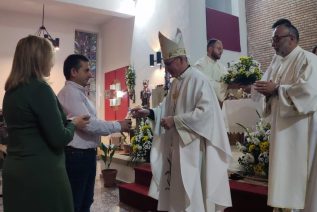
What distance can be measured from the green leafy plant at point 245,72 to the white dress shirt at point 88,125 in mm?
2297

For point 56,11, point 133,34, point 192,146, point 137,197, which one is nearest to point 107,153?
point 137,197

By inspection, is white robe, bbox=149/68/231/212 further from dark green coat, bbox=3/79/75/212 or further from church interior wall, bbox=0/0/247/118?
church interior wall, bbox=0/0/247/118

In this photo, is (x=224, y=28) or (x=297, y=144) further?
(x=224, y=28)

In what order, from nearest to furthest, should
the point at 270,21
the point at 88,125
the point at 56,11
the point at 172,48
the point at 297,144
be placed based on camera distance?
the point at 88,125 → the point at 297,144 → the point at 172,48 → the point at 270,21 → the point at 56,11

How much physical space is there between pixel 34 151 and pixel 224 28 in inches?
249

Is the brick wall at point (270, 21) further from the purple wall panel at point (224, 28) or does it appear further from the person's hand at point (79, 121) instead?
the person's hand at point (79, 121)

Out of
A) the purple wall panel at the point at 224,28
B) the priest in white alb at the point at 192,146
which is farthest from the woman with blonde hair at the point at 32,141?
the purple wall panel at the point at 224,28

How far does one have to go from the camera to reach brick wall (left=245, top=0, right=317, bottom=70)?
6.24 m

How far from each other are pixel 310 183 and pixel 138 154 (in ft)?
9.87

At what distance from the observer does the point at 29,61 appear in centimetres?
146

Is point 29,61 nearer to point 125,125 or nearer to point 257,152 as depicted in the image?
point 125,125

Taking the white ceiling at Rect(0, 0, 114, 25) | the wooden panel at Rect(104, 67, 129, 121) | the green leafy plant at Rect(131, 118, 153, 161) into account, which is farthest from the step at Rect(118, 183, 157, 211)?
the white ceiling at Rect(0, 0, 114, 25)

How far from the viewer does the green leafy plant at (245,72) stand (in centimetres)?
396

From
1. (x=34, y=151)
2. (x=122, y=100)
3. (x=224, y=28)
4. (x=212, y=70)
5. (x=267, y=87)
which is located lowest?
(x=34, y=151)
